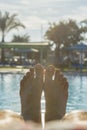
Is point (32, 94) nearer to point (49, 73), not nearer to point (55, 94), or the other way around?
point (55, 94)

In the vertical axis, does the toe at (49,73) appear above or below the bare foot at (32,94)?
above

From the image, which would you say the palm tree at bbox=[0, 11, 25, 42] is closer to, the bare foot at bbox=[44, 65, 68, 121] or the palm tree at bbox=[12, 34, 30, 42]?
the palm tree at bbox=[12, 34, 30, 42]

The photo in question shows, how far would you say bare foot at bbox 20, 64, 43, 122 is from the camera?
8.20 ft

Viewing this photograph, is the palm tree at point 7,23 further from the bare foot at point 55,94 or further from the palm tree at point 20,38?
the bare foot at point 55,94

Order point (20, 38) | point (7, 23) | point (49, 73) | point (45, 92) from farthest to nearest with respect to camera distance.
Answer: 1. point (20, 38)
2. point (7, 23)
3. point (49, 73)
4. point (45, 92)

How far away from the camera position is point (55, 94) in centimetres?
288

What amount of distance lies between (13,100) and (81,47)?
16313 mm

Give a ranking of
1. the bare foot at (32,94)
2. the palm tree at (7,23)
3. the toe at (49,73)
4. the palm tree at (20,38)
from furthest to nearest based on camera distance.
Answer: the palm tree at (20,38)
the palm tree at (7,23)
the toe at (49,73)
the bare foot at (32,94)

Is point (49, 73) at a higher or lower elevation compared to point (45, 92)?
higher

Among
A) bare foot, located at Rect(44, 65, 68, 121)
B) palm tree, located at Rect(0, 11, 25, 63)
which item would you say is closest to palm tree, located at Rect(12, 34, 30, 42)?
palm tree, located at Rect(0, 11, 25, 63)

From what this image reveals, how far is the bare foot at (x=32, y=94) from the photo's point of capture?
2.50 meters

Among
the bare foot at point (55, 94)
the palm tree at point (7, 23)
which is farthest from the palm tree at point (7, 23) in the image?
the bare foot at point (55, 94)

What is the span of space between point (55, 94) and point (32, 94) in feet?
0.79

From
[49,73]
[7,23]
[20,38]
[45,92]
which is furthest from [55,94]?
[20,38]
